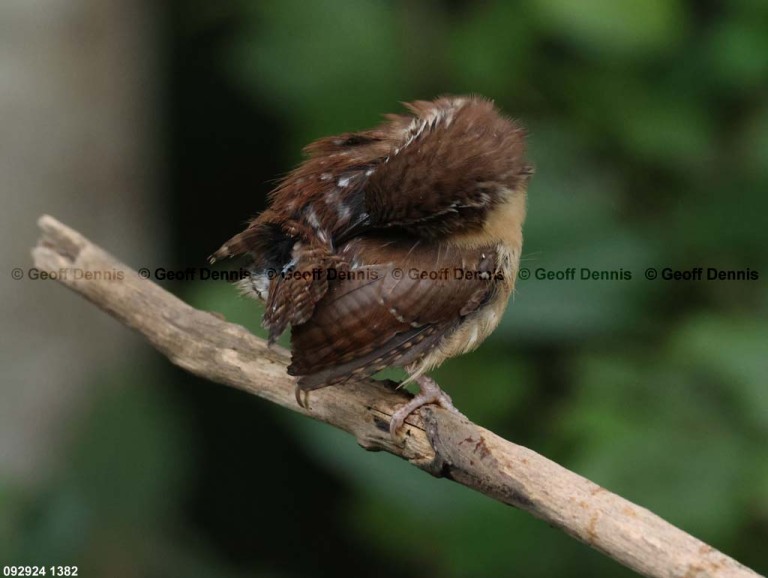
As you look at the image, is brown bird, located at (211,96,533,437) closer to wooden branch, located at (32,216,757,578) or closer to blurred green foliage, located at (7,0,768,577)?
wooden branch, located at (32,216,757,578)

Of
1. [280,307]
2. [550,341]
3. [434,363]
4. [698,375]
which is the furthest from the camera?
[550,341]

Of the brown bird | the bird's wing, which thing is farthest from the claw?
the bird's wing

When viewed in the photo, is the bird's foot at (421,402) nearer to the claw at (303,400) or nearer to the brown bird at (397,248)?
the brown bird at (397,248)

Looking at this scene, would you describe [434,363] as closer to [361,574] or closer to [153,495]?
[153,495]

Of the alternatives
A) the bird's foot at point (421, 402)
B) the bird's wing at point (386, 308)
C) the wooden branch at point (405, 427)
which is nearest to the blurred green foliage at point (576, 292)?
the wooden branch at point (405, 427)

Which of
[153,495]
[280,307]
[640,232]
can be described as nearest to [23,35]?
[153,495]
